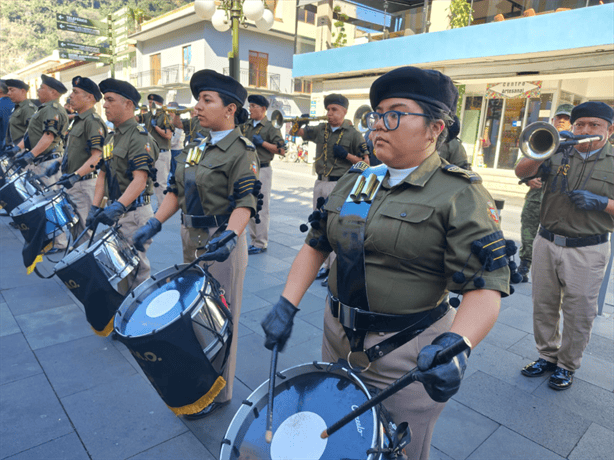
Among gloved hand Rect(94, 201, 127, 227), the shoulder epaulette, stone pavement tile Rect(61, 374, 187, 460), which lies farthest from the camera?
gloved hand Rect(94, 201, 127, 227)

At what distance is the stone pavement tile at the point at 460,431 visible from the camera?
2695mm

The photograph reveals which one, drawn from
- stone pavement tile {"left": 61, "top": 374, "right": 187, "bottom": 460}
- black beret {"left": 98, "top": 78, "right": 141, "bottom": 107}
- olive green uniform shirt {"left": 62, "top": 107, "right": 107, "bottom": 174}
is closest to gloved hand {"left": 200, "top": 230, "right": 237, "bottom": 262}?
stone pavement tile {"left": 61, "top": 374, "right": 187, "bottom": 460}

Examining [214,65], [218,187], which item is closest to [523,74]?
[218,187]

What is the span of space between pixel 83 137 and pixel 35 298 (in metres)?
2.04

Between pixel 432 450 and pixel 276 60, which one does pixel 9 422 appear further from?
pixel 276 60

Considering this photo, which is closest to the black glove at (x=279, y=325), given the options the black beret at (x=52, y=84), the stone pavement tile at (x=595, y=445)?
the stone pavement tile at (x=595, y=445)

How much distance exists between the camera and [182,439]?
269 centimetres

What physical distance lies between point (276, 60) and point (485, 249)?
3173 cm

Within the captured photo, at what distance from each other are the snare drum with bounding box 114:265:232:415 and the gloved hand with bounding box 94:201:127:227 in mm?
1300

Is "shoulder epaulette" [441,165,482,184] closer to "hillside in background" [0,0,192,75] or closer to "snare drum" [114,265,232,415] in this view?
"snare drum" [114,265,232,415]

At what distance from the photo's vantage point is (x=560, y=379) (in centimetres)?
339

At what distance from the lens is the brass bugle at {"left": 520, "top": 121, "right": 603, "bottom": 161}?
3180 millimetres

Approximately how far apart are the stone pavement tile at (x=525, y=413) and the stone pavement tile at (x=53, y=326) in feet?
11.7

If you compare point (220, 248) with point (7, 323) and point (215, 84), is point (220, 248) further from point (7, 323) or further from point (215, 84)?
point (7, 323)
